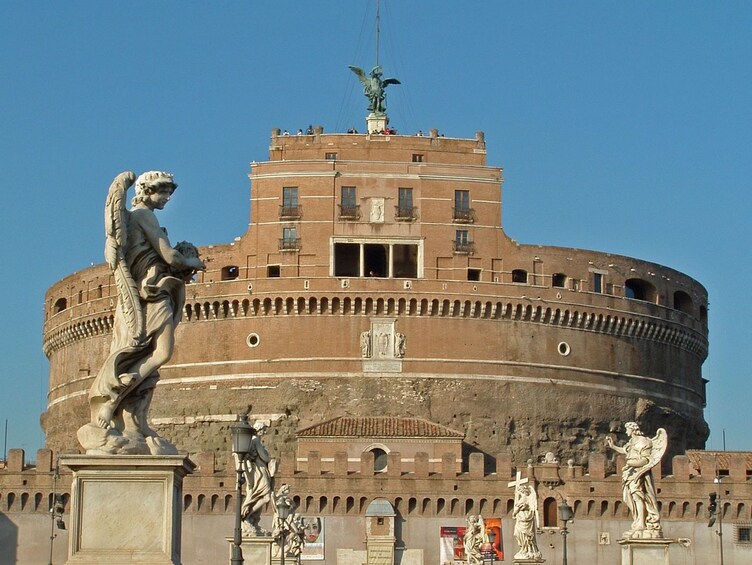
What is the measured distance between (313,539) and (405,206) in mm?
16710

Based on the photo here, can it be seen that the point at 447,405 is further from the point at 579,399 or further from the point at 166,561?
the point at 166,561

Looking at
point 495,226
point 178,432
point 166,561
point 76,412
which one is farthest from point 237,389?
point 166,561

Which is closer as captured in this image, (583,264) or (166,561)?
(166,561)

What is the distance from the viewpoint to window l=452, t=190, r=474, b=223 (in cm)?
7831

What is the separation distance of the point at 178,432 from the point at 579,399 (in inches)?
733

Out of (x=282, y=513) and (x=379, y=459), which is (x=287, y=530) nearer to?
(x=282, y=513)

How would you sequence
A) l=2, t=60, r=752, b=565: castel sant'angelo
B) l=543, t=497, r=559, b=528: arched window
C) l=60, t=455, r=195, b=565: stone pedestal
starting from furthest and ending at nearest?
l=2, t=60, r=752, b=565: castel sant'angelo, l=543, t=497, r=559, b=528: arched window, l=60, t=455, r=195, b=565: stone pedestal

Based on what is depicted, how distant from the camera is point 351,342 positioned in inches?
3034

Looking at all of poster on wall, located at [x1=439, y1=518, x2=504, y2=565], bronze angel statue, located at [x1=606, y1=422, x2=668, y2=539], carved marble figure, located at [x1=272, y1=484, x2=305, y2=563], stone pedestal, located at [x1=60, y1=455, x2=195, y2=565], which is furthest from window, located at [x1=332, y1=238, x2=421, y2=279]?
stone pedestal, located at [x1=60, y1=455, x2=195, y2=565]

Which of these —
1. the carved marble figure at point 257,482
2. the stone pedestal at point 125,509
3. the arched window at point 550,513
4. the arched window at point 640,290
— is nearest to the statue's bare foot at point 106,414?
the stone pedestal at point 125,509

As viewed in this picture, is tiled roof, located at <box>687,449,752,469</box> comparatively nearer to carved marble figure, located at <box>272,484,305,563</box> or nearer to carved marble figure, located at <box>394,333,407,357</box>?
carved marble figure, located at <box>394,333,407,357</box>

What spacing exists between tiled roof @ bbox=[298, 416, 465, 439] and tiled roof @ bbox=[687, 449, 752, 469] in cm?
1058

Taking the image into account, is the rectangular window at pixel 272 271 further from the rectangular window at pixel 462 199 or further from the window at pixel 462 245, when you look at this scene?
the rectangular window at pixel 462 199

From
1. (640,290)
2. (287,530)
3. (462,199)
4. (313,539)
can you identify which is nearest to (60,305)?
(462,199)
